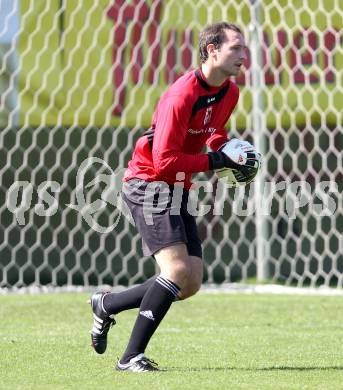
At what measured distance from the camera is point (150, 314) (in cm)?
460

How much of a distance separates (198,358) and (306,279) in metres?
4.44

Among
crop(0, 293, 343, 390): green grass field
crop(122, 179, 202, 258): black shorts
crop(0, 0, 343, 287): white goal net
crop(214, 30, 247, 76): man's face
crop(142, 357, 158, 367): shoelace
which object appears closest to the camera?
crop(0, 293, 343, 390): green grass field

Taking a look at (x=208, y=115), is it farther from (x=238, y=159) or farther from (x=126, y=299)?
(x=126, y=299)

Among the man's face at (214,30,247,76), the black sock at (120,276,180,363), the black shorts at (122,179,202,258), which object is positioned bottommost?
the black sock at (120,276,180,363)

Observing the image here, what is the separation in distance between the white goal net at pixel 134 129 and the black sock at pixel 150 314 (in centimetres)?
424

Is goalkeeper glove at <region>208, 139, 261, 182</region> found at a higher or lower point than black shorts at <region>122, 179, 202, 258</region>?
higher

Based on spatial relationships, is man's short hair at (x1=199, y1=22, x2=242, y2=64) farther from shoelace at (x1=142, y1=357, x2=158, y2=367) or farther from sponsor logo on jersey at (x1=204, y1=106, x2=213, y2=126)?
shoelace at (x1=142, y1=357, x2=158, y2=367)

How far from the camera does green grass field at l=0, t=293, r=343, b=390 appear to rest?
168 inches

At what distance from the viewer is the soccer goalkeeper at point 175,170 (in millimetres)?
4586

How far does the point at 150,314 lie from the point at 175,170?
0.65 meters

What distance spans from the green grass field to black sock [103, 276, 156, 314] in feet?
0.87

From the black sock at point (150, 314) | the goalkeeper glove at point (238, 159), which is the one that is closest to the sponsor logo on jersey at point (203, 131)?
the goalkeeper glove at point (238, 159)

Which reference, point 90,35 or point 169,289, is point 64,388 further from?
point 90,35

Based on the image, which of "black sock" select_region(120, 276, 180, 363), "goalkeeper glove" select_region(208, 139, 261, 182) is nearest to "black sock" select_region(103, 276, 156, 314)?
"black sock" select_region(120, 276, 180, 363)
